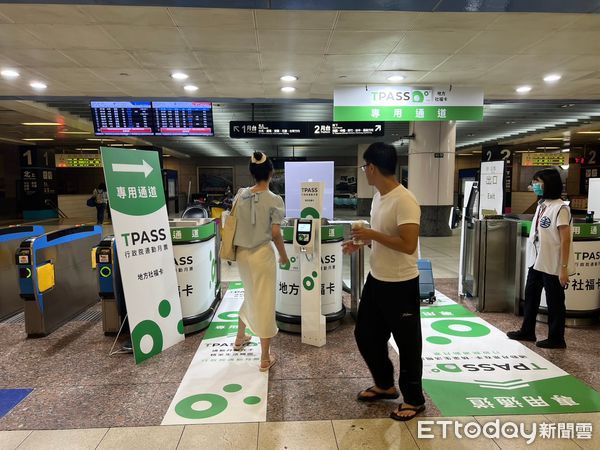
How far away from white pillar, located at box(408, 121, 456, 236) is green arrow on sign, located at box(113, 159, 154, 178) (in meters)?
7.62

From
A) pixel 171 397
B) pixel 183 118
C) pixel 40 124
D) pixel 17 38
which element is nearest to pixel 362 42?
pixel 17 38

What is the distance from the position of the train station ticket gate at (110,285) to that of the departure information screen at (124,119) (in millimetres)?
4171

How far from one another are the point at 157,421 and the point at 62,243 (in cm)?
263

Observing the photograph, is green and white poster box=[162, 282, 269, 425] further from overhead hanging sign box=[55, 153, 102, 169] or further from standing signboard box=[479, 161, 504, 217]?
overhead hanging sign box=[55, 153, 102, 169]

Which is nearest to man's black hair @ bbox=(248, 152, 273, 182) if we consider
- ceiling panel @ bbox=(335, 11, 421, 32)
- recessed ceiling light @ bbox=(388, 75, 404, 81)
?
ceiling panel @ bbox=(335, 11, 421, 32)

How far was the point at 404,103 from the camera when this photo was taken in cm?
607

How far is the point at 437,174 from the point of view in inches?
388

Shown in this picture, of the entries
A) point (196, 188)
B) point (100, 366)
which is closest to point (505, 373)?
point (100, 366)

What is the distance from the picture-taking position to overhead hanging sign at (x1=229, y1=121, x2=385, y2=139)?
25.0ft

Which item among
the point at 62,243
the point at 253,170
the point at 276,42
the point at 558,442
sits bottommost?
the point at 558,442

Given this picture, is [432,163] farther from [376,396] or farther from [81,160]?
[81,160]

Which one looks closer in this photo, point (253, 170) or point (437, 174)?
point (253, 170)

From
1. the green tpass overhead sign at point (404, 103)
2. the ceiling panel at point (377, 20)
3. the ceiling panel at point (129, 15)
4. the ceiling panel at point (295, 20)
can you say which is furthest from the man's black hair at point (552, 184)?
the ceiling panel at point (129, 15)

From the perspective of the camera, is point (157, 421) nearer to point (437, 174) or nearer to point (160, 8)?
point (160, 8)
